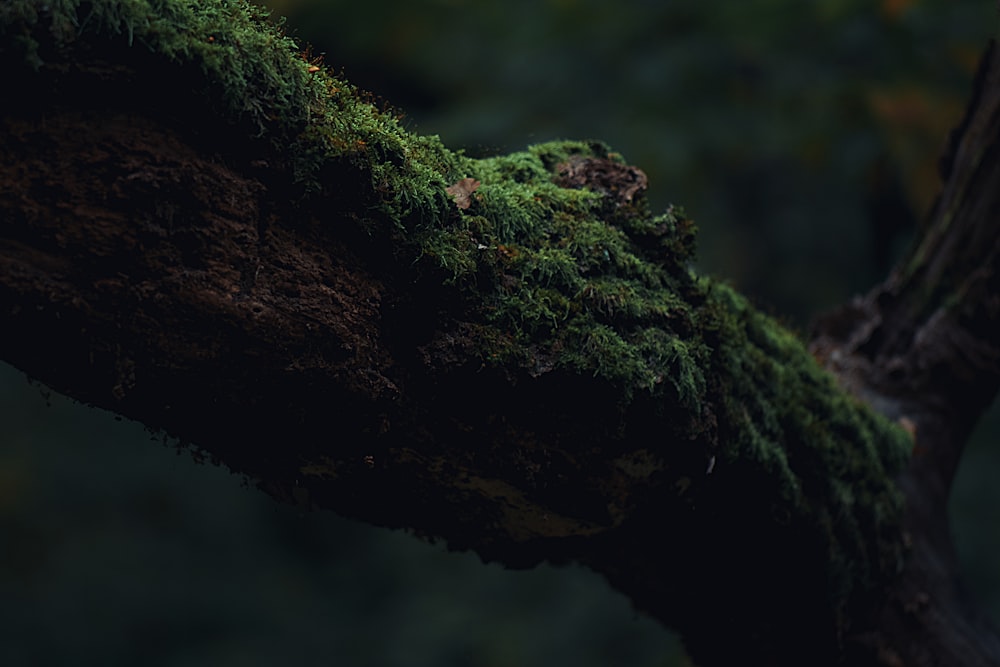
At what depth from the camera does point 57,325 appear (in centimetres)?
118

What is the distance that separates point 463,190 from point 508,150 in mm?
3421

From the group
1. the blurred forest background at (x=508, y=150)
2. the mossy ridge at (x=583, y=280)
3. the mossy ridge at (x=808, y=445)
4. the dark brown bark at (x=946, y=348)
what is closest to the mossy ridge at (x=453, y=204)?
the mossy ridge at (x=583, y=280)

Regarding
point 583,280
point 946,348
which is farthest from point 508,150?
point 583,280

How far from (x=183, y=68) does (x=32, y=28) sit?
0.17 metres

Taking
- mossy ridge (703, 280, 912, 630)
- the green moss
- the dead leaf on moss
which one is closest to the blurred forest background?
mossy ridge (703, 280, 912, 630)

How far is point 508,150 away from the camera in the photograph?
4914 mm

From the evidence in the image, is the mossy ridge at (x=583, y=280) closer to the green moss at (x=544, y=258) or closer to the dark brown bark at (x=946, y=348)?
the green moss at (x=544, y=258)

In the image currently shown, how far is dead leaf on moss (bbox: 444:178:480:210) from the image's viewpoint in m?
1.54

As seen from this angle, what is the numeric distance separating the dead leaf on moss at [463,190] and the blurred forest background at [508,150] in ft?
8.02

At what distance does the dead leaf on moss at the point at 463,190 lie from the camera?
60.8 inches

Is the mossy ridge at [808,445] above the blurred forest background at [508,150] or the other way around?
the other way around

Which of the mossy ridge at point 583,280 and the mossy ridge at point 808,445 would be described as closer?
the mossy ridge at point 583,280

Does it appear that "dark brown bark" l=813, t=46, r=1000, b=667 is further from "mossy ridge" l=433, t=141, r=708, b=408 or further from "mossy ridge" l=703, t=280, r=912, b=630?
"mossy ridge" l=433, t=141, r=708, b=408

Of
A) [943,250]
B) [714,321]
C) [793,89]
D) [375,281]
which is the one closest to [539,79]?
[793,89]
